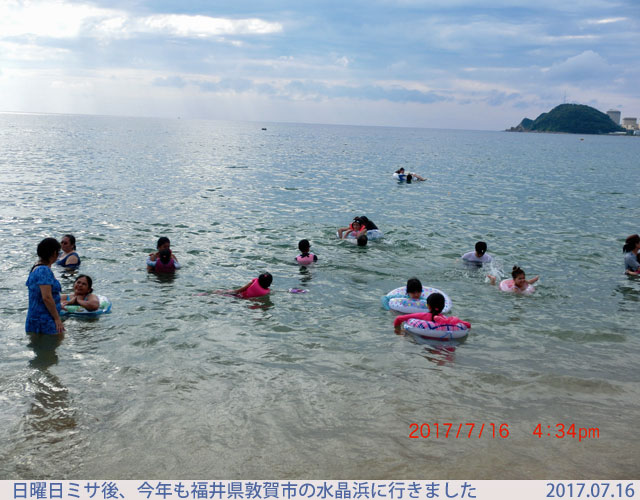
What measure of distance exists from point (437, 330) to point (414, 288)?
1664 millimetres

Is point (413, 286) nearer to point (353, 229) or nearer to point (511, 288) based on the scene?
point (511, 288)

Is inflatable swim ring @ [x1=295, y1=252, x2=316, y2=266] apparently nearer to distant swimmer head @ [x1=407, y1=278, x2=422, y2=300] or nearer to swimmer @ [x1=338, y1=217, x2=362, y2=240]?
swimmer @ [x1=338, y1=217, x2=362, y2=240]

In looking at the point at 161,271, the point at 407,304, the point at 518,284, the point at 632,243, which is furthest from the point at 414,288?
the point at 632,243

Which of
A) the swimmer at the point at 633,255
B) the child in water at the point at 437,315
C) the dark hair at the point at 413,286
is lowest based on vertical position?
the child in water at the point at 437,315

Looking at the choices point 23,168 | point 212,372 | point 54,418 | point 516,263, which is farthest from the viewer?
point 23,168

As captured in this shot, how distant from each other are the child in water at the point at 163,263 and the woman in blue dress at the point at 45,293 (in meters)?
4.65

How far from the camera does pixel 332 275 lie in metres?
14.6

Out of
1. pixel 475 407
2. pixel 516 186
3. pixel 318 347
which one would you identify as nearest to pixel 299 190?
pixel 516 186

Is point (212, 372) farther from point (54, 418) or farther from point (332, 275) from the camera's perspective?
point (332, 275)

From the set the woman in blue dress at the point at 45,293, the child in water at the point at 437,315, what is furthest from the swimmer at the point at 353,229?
the woman in blue dress at the point at 45,293

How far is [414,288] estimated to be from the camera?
11.4m

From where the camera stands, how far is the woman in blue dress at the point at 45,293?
7832mm

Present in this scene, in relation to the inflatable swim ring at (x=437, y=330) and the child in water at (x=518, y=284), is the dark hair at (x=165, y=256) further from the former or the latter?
the child in water at (x=518, y=284)

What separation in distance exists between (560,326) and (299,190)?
80.8 ft
